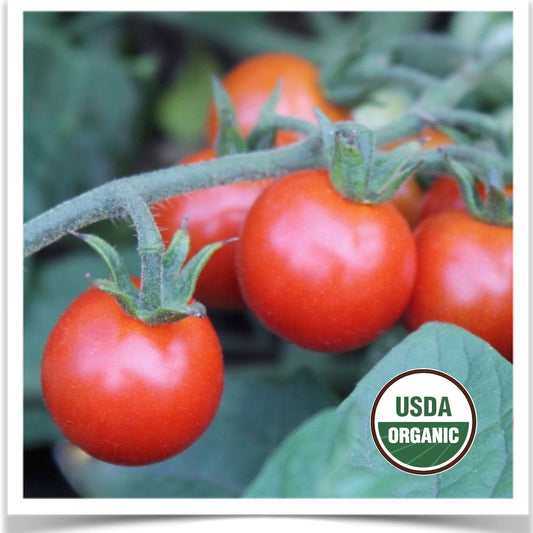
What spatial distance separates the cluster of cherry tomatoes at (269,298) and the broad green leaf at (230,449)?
0.83 ft

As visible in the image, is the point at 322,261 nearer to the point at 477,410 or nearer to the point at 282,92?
the point at 477,410

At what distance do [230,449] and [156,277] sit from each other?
584 millimetres

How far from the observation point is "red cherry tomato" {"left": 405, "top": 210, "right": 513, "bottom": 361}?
51.3 inches

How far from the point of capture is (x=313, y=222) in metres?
1.21

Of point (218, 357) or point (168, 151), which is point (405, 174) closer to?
point (218, 357)

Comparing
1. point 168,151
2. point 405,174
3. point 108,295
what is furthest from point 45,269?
point 405,174

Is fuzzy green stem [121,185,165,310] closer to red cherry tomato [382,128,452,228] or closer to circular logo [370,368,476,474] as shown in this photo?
circular logo [370,368,476,474]

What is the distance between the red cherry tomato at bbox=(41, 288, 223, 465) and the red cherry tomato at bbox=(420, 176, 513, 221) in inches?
19.6

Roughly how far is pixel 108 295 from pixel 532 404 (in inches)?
24.9

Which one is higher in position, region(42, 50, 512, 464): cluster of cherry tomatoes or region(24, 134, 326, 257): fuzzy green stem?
region(24, 134, 326, 257): fuzzy green stem

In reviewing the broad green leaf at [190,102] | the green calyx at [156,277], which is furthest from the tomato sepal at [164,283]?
the broad green leaf at [190,102]

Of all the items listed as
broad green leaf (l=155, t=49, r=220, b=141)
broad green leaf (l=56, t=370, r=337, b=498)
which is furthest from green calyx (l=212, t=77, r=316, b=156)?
broad green leaf (l=155, t=49, r=220, b=141)

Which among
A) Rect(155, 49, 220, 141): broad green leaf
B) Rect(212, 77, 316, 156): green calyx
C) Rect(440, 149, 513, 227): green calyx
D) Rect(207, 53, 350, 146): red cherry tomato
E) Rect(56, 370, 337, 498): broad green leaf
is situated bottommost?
Rect(56, 370, 337, 498): broad green leaf

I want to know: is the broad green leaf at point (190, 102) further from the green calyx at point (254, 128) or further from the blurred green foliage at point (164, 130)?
the green calyx at point (254, 128)
